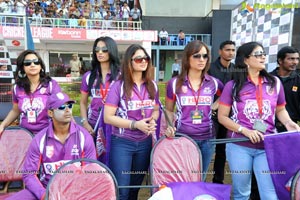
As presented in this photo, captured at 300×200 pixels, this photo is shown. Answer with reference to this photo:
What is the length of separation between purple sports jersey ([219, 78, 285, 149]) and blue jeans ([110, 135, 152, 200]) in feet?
2.60

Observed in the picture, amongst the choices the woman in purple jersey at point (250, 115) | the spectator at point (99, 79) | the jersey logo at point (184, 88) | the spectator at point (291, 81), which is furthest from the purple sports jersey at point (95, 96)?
the spectator at point (291, 81)

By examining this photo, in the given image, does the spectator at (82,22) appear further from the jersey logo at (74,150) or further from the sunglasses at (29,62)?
the jersey logo at (74,150)

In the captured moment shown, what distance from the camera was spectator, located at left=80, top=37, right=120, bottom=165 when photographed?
2.95 m

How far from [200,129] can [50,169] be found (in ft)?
4.28

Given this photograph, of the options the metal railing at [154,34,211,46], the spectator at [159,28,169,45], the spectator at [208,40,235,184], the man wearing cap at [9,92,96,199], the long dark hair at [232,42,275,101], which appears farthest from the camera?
the metal railing at [154,34,211,46]

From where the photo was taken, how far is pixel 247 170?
2.26 metres

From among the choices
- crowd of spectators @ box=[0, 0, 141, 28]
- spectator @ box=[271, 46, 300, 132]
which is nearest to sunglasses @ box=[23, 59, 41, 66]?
spectator @ box=[271, 46, 300, 132]

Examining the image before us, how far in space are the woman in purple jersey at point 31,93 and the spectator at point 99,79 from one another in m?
0.35

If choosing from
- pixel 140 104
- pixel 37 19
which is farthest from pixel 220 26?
pixel 140 104

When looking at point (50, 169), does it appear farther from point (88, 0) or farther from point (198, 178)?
point (88, 0)

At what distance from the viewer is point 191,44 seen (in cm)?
254

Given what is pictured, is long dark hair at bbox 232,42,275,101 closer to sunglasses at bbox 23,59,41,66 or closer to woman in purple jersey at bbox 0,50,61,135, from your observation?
woman in purple jersey at bbox 0,50,61,135

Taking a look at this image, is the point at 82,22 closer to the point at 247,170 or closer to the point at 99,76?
the point at 99,76

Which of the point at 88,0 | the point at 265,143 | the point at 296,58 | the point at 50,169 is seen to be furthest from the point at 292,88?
the point at 88,0
